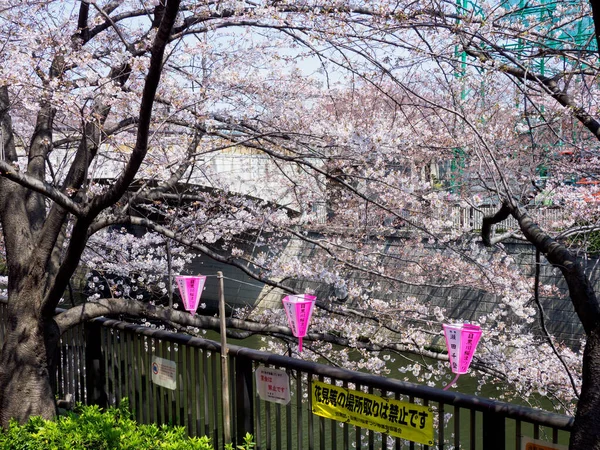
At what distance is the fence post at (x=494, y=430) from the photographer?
262cm

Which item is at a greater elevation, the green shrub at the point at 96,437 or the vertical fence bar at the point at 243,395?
the vertical fence bar at the point at 243,395

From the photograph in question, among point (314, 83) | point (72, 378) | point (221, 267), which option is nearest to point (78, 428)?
point (72, 378)

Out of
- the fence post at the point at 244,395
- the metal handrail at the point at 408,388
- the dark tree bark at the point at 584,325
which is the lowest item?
the fence post at the point at 244,395

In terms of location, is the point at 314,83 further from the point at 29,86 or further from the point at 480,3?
the point at 29,86

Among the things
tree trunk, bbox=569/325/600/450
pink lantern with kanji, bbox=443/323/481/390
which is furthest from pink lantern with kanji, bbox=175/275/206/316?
tree trunk, bbox=569/325/600/450

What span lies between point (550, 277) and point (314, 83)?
358 inches

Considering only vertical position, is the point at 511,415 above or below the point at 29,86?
below

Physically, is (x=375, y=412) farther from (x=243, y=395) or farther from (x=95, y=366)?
(x=95, y=366)

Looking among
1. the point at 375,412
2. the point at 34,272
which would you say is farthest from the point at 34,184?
the point at 375,412

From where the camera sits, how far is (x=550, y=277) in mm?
13820

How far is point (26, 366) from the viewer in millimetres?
4961

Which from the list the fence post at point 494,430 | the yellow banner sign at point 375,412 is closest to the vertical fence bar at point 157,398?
the yellow banner sign at point 375,412

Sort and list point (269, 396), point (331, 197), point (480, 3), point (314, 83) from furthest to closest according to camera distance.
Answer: point (331, 197)
point (314, 83)
point (480, 3)
point (269, 396)

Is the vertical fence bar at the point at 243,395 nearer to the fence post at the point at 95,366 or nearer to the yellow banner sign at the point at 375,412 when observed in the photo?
the yellow banner sign at the point at 375,412
